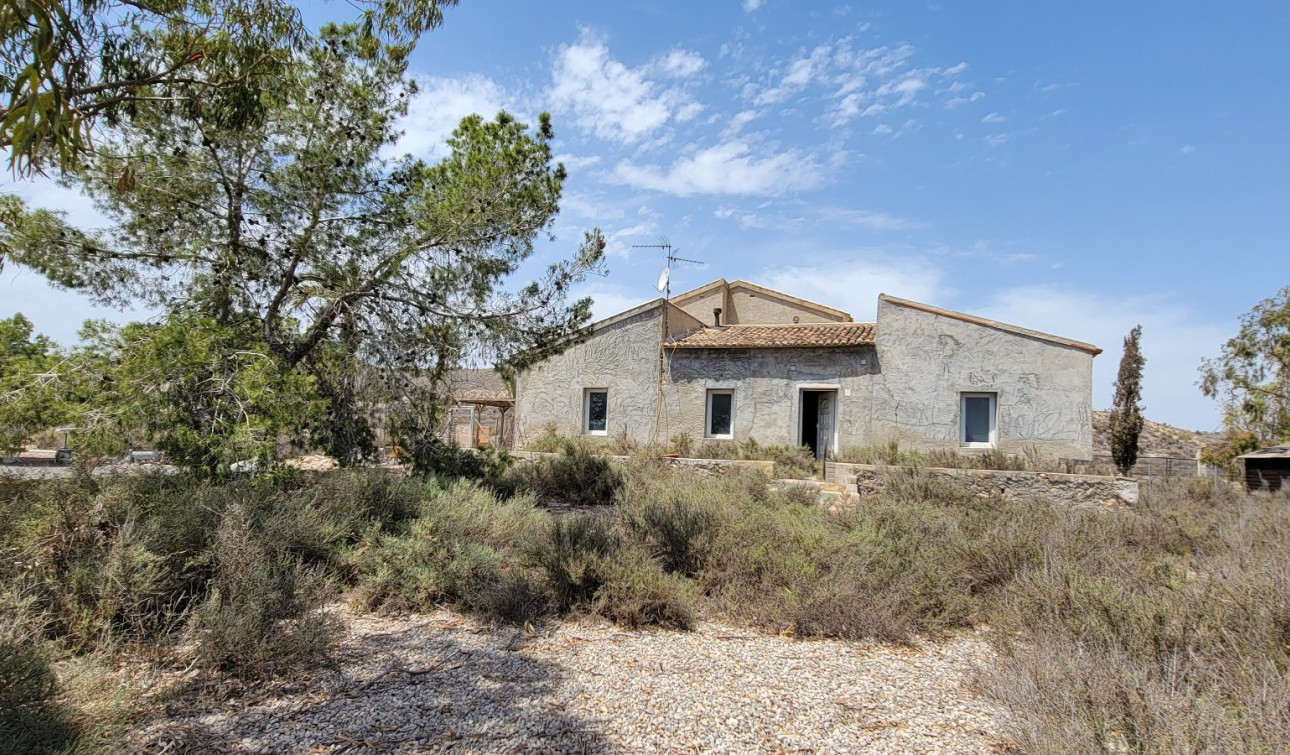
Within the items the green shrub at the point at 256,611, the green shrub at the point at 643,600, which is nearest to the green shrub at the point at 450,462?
the green shrub at the point at 256,611

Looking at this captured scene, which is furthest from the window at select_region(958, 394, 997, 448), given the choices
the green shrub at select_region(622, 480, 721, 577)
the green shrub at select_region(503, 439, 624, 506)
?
the green shrub at select_region(622, 480, 721, 577)

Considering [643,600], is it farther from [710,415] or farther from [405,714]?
[710,415]

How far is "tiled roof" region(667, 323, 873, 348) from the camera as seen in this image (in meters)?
14.7

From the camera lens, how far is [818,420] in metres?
15.7

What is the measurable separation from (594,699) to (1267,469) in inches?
650

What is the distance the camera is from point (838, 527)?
22.8 feet

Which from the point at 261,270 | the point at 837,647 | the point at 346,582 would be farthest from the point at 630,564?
the point at 261,270

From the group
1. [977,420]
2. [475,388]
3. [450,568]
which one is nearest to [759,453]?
[977,420]

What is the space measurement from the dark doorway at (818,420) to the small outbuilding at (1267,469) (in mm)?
8157

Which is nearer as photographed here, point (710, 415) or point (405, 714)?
point (405, 714)

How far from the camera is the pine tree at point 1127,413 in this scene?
58.0 feet

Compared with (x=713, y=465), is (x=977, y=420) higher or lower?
higher

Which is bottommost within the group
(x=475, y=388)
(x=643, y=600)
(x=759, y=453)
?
(x=643, y=600)

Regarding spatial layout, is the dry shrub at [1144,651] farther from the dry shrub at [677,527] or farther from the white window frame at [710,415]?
the white window frame at [710,415]
